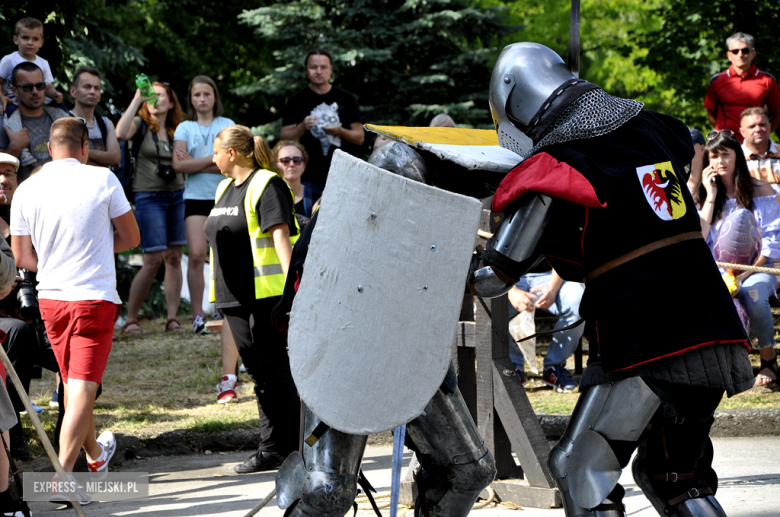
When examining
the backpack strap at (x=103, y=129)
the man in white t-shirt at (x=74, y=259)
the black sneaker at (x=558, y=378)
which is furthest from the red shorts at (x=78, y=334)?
the black sneaker at (x=558, y=378)

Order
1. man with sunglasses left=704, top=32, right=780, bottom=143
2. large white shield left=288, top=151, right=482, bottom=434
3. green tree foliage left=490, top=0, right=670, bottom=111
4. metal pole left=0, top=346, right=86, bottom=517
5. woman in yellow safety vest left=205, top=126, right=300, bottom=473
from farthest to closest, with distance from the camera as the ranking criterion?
green tree foliage left=490, top=0, right=670, bottom=111
man with sunglasses left=704, top=32, right=780, bottom=143
woman in yellow safety vest left=205, top=126, right=300, bottom=473
metal pole left=0, top=346, right=86, bottom=517
large white shield left=288, top=151, right=482, bottom=434

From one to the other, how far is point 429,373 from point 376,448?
10.5 ft

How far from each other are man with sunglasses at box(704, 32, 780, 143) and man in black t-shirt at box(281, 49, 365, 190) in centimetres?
341

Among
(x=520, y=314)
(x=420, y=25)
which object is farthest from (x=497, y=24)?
(x=520, y=314)

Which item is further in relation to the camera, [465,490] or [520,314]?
[520,314]

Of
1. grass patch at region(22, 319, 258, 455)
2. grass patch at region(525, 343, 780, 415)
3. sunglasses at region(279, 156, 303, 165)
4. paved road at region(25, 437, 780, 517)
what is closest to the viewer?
paved road at region(25, 437, 780, 517)

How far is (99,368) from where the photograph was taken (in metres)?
4.35

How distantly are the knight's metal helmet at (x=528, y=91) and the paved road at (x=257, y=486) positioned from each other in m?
1.92

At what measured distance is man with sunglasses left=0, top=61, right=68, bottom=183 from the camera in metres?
6.35

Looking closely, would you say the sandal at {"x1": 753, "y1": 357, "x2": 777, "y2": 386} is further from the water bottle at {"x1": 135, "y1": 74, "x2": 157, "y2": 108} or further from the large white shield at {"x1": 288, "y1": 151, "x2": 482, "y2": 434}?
the water bottle at {"x1": 135, "y1": 74, "x2": 157, "y2": 108}

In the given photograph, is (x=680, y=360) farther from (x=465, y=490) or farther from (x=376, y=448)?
(x=376, y=448)

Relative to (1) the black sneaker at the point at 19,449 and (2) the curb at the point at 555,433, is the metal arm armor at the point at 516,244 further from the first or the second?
(1) the black sneaker at the point at 19,449

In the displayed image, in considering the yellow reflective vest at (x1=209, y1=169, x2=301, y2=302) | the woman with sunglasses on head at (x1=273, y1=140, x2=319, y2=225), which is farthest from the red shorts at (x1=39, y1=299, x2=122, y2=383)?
the woman with sunglasses on head at (x1=273, y1=140, x2=319, y2=225)

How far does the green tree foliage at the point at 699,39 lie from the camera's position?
36.6 feet
